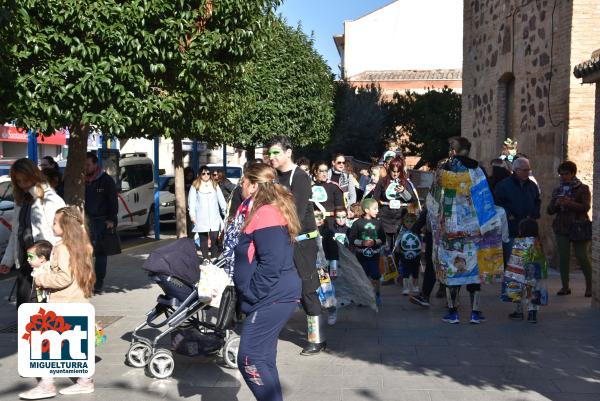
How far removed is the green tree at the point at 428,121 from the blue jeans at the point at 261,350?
33.0 m

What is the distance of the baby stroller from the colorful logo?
1220mm

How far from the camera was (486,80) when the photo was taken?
1755 cm

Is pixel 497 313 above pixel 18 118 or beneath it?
beneath

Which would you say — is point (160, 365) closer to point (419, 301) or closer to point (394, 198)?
point (419, 301)

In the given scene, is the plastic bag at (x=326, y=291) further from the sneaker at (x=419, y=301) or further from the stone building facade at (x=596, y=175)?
the stone building facade at (x=596, y=175)

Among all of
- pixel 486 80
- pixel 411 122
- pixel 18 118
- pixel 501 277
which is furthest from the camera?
pixel 411 122

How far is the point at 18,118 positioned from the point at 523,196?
5.67 meters

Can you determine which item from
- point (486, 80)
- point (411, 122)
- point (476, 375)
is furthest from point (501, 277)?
point (411, 122)

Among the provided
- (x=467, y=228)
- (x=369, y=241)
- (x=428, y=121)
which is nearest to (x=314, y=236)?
(x=467, y=228)

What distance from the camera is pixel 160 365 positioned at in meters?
6.54

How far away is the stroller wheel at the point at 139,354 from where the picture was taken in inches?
268

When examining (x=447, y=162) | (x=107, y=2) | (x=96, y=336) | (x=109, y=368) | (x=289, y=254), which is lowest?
(x=109, y=368)

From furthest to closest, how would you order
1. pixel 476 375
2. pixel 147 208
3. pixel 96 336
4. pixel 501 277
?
pixel 147 208, pixel 501 277, pixel 476 375, pixel 96 336

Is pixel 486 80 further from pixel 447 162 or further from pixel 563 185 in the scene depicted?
pixel 447 162
